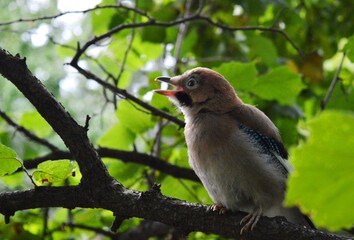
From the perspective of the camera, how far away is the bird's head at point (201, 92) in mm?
4363

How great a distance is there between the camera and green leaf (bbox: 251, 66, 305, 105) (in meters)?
4.66

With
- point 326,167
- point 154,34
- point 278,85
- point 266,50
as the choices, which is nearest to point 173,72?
point 154,34

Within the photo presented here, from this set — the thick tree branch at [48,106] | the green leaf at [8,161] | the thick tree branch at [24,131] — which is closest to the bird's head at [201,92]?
the thick tree branch at [24,131]

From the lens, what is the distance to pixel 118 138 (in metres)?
5.20

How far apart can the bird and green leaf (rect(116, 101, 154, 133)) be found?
22.3 inches

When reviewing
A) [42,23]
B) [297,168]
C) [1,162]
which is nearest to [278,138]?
[1,162]

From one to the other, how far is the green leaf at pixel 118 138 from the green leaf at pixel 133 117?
0.83ft

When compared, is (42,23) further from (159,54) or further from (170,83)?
(170,83)

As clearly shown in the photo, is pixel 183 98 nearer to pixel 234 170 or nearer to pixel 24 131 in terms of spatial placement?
pixel 234 170

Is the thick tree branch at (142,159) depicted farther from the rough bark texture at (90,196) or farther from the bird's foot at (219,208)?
the rough bark texture at (90,196)

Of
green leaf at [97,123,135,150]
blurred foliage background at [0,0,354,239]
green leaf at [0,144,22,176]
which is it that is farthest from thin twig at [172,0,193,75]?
green leaf at [0,144,22,176]

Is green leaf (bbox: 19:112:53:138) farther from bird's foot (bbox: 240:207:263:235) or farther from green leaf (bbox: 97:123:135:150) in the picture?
bird's foot (bbox: 240:207:263:235)

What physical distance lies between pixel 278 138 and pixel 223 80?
70 cm

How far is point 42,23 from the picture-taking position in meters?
7.09
